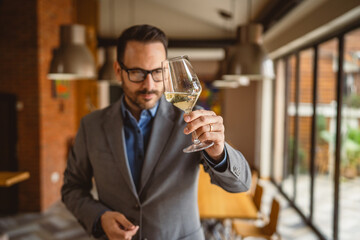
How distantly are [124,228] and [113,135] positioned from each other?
36 cm

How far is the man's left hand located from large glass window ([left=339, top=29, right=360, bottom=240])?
3.17 m

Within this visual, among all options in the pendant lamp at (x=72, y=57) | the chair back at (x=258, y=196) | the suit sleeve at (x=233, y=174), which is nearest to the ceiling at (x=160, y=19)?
the chair back at (x=258, y=196)

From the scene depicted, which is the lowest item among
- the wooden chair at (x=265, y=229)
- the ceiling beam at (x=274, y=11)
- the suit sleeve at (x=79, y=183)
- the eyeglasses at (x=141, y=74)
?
the wooden chair at (x=265, y=229)

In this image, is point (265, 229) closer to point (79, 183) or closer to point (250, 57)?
point (250, 57)

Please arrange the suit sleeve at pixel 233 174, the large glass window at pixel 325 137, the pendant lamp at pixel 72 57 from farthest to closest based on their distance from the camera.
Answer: the large glass window at pixel 325 137 → the pendant lamp at pixel 72 57 → the suit sleeve at pixel 233 174

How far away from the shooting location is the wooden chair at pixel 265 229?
2.93 m

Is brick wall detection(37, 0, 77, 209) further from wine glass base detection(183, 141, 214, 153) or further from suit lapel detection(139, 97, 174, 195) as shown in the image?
wine glass base detection(183, 141, 214, 153)

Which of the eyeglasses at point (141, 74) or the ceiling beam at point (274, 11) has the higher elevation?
the ceiling beam at point (274, 11)

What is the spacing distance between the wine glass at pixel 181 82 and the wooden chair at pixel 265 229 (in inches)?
95.2

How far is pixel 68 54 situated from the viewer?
2.46 meters

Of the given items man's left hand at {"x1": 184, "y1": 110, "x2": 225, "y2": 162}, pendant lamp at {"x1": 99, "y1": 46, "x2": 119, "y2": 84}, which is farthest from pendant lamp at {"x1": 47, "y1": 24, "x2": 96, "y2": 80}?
man's left hand at {"x1": 184, "y1": 110, "x2": 225, "y2": 162}

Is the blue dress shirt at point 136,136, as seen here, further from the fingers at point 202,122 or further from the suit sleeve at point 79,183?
the fingers at point 202,122

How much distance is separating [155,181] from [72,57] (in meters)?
1.73

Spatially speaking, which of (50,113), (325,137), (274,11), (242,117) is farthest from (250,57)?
(242,117)
